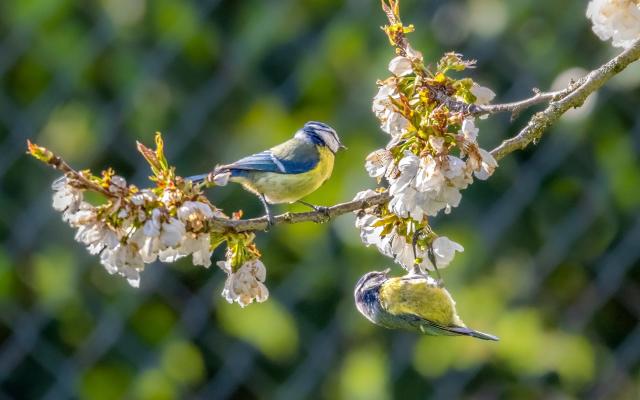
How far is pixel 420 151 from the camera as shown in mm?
940

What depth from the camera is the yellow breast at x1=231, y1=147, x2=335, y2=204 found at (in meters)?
1.38

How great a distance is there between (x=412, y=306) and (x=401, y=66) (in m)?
0.35

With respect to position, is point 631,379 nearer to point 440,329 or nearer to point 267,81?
point 267,81

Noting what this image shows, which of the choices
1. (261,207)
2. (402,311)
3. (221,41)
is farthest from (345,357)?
(402,311)

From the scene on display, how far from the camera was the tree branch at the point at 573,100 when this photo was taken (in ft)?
3.20

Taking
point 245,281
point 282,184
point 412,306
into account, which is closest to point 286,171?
point 282,184

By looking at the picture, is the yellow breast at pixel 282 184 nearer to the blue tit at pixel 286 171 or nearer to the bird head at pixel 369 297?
the blue tit at pixel 286 171

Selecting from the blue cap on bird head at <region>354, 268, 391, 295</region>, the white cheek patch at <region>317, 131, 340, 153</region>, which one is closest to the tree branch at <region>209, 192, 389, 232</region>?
the blue cap on bird head at <region>354, 268, 391, 295</region>

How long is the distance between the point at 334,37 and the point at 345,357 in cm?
57

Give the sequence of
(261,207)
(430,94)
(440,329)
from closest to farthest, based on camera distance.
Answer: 1. (430,94)
2. (440,329)
3. (261,207)

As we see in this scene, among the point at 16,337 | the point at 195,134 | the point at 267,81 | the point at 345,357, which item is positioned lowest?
the point at 16,337

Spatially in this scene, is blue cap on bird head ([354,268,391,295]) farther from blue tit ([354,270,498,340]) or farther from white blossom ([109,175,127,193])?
white blossom ([109,175,127,193])

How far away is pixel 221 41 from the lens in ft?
7.43

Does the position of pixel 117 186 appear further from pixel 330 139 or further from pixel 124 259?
pixel 330 139
